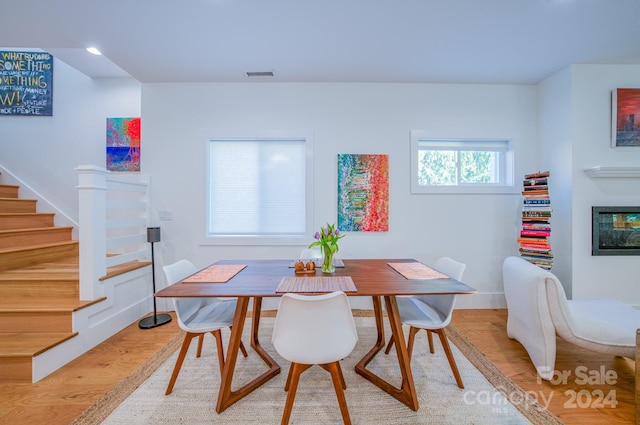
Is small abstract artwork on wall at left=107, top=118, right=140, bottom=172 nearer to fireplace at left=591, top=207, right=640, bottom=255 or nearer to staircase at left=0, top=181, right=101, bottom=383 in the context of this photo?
staircase at left=0, top=181, right=101, bottom=383

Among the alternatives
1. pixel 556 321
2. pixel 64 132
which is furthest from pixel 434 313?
pixel 64 132

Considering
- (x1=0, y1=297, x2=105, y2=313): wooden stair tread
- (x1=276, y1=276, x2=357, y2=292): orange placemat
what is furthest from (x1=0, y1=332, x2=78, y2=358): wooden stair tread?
(x1=276, y1=276, x2=357, y2=292): orange placemat

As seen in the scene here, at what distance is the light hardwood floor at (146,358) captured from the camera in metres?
1.53

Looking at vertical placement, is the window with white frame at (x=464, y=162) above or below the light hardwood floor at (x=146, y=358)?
above

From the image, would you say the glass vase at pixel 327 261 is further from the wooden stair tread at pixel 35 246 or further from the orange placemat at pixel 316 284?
the wooden stair tread at pixel 35 246

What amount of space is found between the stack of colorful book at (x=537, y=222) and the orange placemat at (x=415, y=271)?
155 cm

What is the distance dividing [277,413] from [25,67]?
5379 millimetres

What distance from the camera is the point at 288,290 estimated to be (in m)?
1.51

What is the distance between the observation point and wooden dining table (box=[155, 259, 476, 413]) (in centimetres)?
148

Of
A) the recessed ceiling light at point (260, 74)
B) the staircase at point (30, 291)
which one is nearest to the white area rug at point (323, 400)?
the staircase at point (30, 291)

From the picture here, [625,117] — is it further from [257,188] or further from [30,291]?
[30,291]

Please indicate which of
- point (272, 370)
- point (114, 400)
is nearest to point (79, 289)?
point (114, 400)

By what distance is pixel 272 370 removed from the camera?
6.02 ft

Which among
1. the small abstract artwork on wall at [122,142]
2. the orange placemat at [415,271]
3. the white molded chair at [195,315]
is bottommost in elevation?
the white molded chair at [195,315]
